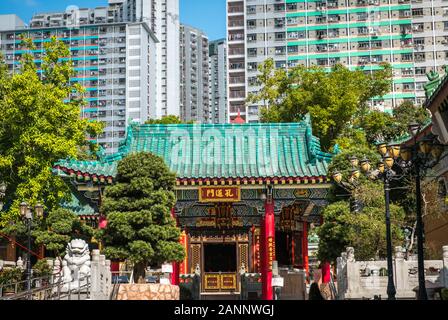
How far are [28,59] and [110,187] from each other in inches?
572

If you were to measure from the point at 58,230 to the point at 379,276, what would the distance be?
16.2 metres

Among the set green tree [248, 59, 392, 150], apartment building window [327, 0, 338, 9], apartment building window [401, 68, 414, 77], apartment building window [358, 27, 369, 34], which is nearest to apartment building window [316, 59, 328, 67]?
apartment building window [358, 27, 369, 34]

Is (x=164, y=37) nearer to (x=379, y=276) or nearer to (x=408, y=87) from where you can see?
(x=408, y=87)

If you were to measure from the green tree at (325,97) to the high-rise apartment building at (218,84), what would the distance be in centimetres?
9636

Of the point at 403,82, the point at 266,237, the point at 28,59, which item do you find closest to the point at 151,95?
the point at 403,82

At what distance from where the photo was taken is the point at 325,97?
43.9 metres

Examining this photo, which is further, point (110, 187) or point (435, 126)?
point (110, 187)

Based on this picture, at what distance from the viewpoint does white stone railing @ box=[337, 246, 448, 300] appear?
22938 mm

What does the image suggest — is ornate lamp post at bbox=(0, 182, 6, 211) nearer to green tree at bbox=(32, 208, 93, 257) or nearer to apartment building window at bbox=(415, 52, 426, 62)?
green tree at bbox=(32, 208, 93, 257)

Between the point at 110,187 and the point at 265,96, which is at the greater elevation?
the point at 265,96

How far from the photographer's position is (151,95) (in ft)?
378

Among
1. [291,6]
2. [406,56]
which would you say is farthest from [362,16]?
[291,6]

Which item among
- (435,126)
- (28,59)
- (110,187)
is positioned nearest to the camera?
(435,126)
